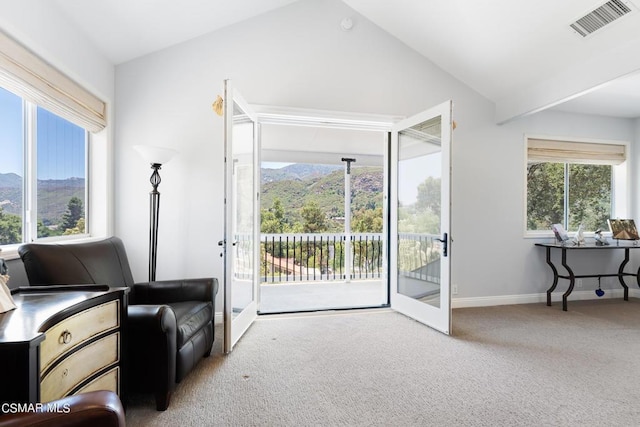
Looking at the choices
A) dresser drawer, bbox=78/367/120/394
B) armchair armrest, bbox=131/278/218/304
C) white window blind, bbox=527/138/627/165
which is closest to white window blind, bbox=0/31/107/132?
armchair armrest, bbox=131/278/218/304

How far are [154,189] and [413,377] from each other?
109 inches

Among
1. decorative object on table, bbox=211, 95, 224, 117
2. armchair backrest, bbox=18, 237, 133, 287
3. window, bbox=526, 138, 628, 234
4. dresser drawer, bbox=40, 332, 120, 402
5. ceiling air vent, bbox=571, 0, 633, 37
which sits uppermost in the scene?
ceiling air vent, bbox=571, 0, 633, 37

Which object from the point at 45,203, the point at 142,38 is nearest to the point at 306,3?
the point at 142,38

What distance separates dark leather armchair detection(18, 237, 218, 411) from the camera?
204cm

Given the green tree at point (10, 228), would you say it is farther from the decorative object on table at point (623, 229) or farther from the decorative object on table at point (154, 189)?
the decorative object on table at point (623, 229)

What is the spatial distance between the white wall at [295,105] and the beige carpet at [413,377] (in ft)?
3.25

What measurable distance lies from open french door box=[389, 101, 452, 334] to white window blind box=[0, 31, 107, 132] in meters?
3.07

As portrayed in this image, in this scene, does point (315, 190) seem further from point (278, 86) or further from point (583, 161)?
point (583, 161)

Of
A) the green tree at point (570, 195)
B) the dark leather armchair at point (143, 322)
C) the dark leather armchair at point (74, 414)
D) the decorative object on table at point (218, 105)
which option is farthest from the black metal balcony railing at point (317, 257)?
the dark leather armchair at point (74, 414)

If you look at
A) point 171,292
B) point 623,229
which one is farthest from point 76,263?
point 623,229

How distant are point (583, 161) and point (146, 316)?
18.5ft

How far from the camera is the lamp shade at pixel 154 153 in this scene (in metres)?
3.11

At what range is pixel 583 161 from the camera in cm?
490

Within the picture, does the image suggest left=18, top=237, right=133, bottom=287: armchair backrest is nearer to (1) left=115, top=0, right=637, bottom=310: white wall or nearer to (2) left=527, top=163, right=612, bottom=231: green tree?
(1) left=115, top=0, right=637, bottom=310: white wall
